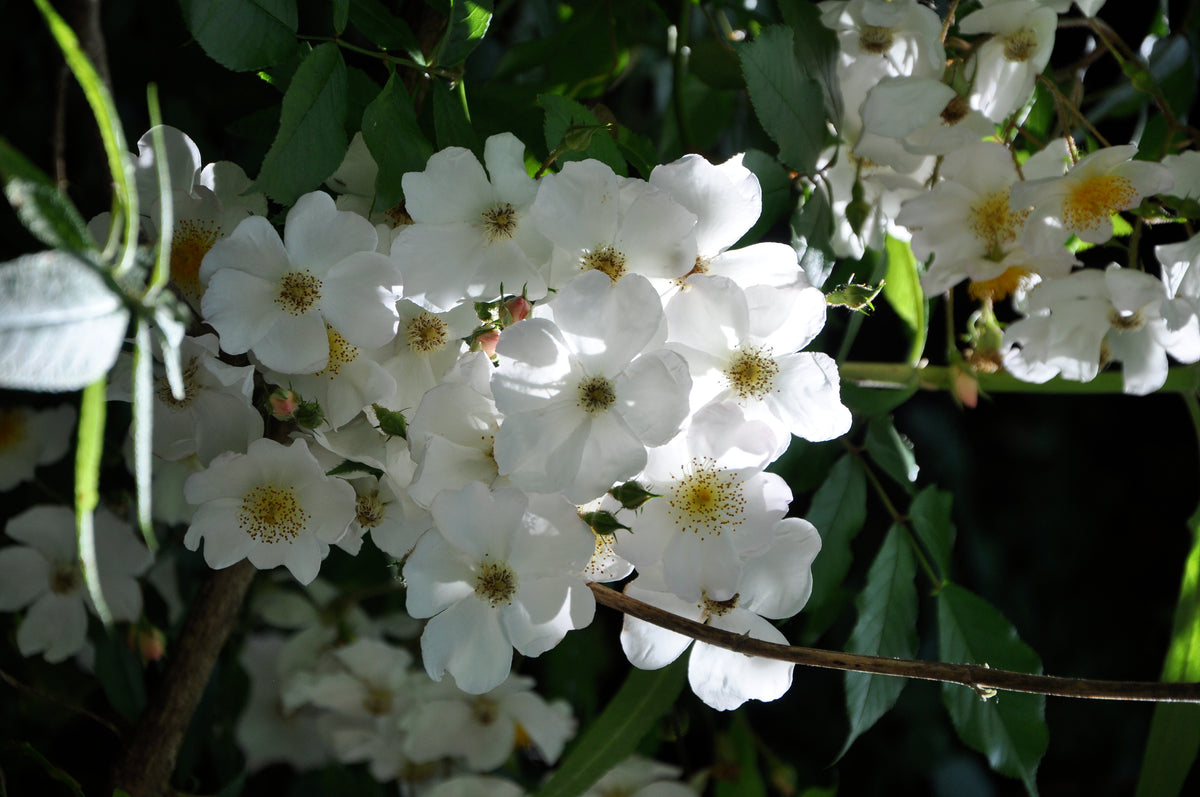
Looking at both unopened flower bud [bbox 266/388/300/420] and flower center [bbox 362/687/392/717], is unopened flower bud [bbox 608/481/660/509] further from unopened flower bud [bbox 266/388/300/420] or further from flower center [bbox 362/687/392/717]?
flower center [bbox 362/687/392/717]

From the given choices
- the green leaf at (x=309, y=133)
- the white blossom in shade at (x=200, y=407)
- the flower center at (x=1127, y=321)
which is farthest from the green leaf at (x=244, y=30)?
the flower center at (x=1127, y=321)

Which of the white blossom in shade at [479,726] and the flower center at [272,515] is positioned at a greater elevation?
the flower center at [272,515]

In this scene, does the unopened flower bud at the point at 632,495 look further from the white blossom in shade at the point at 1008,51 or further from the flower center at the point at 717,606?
the white blossom in shade at the point at 1008,51

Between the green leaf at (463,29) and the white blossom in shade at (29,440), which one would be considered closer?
the green leaf at (463,29)

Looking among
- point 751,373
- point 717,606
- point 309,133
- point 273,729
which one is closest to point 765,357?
point 751,373

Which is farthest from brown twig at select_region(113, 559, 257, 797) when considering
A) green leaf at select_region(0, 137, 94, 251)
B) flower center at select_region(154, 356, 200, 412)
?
green leaf at select_region(0, 137, 94, 251)

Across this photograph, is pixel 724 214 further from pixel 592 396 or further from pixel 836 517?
pixel 836 517
